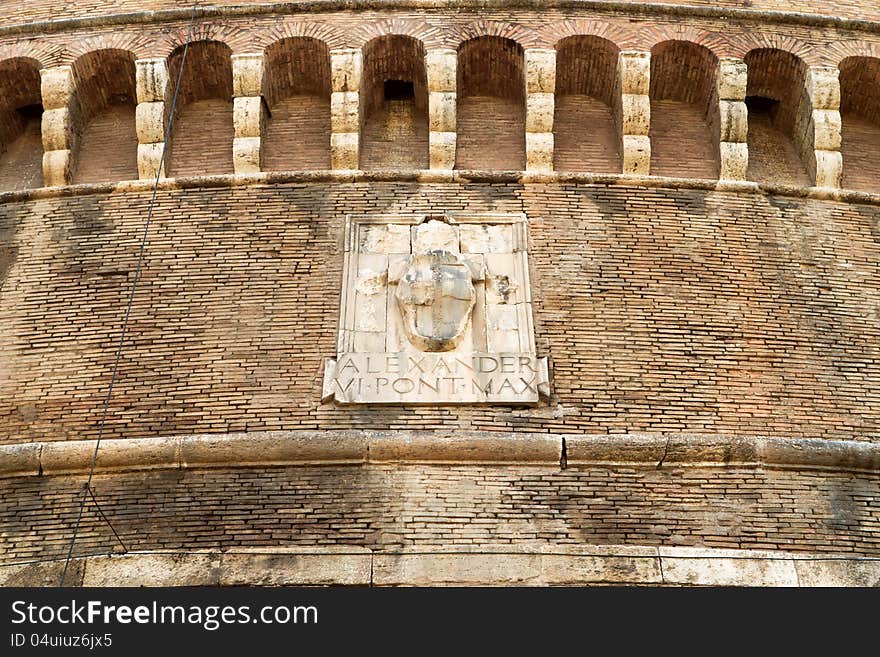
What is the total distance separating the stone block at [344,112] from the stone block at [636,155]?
2264mm

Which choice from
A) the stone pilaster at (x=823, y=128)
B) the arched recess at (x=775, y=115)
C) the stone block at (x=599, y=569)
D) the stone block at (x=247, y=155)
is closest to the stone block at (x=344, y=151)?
the stone block at (x=247, y=155)

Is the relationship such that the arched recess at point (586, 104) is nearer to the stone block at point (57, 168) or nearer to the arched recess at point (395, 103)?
the arched recess at point (395, 103)

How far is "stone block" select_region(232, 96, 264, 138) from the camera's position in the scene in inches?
455

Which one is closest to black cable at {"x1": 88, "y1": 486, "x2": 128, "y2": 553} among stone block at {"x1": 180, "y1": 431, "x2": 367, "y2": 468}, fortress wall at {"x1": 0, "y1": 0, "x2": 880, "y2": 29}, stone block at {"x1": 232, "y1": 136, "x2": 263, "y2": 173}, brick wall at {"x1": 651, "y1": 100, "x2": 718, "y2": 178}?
stone block at {"x1": 180, "y1": 431, "x2": 367, "y2": 468}

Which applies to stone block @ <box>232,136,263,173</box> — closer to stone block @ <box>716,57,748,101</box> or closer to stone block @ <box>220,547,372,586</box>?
stone block @ <box>220,547,372,586</box>

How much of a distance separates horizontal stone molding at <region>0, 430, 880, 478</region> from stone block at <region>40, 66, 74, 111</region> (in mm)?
3545

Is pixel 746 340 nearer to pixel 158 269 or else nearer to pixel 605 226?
pixel 605 226

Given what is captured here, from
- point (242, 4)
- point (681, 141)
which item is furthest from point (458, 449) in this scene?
point (242, 4)

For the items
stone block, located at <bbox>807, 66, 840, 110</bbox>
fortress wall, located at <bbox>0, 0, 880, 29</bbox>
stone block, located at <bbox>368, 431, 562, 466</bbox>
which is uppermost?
fortress wall, located at <bbox>0, 0, 880, 29</bbox>

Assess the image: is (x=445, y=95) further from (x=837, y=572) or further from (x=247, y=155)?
(x=837, y=572)

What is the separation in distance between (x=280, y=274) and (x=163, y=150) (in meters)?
1.78

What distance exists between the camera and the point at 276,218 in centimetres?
1105

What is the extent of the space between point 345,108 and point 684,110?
299cm

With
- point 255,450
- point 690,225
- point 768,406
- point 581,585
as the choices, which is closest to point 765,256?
point 690,225
